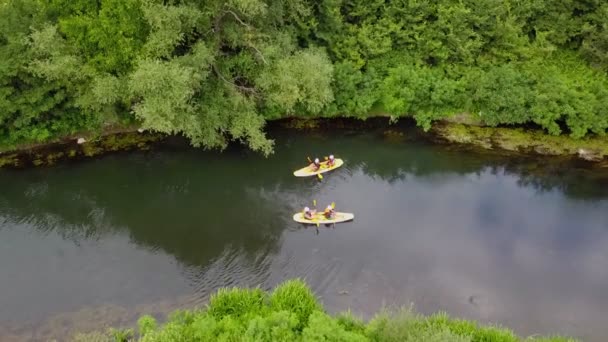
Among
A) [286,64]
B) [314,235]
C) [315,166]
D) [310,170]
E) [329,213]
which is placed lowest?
[314,235]

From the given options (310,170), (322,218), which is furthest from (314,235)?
(310,170)

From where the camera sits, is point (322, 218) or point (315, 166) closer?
point (322, 218)

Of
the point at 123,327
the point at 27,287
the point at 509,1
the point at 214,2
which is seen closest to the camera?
the point at 123,327

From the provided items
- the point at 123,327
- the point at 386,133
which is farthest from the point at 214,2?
the point at 123,327

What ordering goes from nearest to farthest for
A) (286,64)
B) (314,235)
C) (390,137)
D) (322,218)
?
(314,235) → (322,218) → (286,64) → (390,137)

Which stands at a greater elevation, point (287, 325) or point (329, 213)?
point (329, 213)

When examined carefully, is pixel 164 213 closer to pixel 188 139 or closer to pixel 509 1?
pixel 188 139

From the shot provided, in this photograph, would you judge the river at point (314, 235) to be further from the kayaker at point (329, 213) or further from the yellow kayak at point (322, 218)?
the kayaker at point (329, 213)

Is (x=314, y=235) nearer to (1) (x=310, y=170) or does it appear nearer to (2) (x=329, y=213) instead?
(2) (x=329, y=213)
